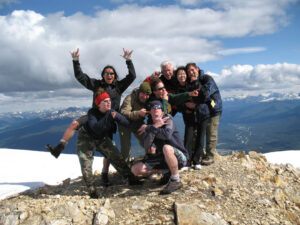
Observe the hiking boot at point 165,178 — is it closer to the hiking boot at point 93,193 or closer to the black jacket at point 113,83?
the hiking boot at point 93,193

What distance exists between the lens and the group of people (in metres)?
5.64

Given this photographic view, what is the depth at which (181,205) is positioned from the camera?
483cm

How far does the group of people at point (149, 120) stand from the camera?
18.5 feet

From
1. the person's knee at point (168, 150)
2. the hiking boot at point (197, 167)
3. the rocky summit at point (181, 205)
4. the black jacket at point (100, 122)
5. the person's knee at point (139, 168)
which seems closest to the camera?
the rocky summit at point (181, 205)

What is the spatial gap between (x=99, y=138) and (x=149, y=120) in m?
1.58

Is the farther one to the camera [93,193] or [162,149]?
[93,193]

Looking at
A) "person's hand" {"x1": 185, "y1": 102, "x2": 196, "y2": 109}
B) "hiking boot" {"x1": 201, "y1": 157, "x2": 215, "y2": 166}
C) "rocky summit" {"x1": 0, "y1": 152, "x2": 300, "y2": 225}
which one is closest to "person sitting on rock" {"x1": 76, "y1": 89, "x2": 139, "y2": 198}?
"rocky summit" {"x1": 0, "y1": 152, "x2": 300, "y2": 225}

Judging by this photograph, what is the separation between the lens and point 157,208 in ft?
16.4

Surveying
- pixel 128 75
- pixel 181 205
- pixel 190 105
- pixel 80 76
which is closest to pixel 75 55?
pixel 80 76

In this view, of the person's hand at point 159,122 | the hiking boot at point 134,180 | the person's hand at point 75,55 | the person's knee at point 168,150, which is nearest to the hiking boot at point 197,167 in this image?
the hiking boot at point 134,180

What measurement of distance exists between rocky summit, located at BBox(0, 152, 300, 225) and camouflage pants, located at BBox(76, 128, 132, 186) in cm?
74

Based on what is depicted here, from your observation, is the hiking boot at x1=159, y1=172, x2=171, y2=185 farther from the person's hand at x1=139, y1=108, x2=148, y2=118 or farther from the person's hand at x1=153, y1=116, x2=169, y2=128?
the person's hand at x1=139, y1=108, x2=148, y2=118

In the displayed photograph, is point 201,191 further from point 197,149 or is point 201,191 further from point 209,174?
point 197,149

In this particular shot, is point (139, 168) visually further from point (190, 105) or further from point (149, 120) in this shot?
point (190, 105)
